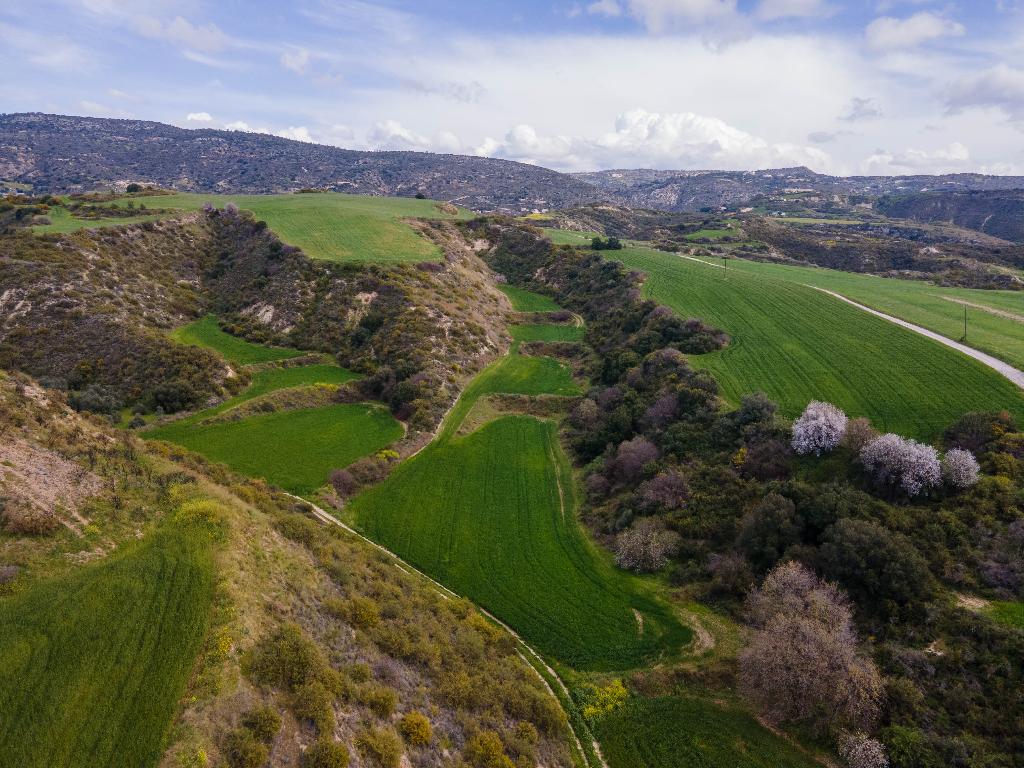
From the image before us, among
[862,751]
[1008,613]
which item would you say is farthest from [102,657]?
[1008,613]

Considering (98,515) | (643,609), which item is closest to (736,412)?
(643,609)

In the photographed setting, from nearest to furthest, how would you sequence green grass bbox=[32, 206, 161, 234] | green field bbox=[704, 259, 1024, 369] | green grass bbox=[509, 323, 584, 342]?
green field bbox=[704, 259, 1024, 369]
green grass bbox=[32, 206, 161, 234]
green grass bbox=[509, 323, 584, 342]

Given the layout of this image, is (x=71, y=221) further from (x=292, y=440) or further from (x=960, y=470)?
(x=960, y=470)

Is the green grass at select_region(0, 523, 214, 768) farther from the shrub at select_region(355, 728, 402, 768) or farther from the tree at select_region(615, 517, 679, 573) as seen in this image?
the tree at select_region(615, 517, 679, 573)

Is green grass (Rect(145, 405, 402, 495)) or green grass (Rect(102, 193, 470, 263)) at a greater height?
green grass (Rect(102, 193, 470, 263))

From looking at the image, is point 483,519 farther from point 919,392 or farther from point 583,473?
point 919,392

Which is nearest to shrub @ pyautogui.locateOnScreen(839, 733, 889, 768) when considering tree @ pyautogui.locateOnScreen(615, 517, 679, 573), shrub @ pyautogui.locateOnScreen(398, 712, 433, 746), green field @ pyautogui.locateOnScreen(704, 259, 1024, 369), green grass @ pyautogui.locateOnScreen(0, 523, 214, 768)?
tree @ pyautogui.locateOnScreen(615, 517, 679, 573)

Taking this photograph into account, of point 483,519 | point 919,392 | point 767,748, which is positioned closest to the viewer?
point 767,748
